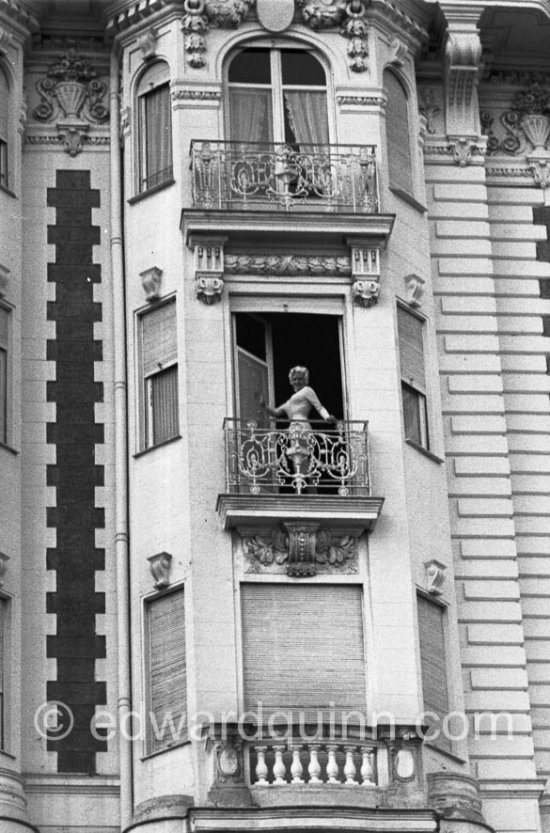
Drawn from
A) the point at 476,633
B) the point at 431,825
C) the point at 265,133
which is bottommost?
the point at 431,825

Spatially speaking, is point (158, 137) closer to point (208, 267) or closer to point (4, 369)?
point (208, 267)

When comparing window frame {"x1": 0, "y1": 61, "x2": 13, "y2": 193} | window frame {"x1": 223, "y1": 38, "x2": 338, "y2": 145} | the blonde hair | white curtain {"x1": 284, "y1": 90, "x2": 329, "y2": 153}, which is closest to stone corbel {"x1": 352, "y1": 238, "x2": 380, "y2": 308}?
the blonde hair

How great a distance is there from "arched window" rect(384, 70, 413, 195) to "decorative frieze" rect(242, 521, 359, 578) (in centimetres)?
617

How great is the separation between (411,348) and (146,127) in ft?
17.3

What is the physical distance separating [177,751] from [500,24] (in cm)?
1311

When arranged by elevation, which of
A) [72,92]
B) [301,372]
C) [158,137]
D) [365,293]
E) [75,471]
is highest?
[72,92]

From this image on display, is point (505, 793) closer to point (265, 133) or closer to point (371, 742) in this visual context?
point (371, 742)

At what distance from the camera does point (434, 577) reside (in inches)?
1337

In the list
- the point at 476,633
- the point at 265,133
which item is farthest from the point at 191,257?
the point at 476,633

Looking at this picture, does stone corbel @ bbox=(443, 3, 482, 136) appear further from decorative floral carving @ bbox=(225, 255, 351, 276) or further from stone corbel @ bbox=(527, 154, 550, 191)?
decorative floral carving @ bbox=(225, 255, 351, 276)

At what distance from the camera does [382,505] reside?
3369cm

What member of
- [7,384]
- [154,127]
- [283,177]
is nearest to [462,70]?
[283,177]

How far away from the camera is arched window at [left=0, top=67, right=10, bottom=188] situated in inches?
1442

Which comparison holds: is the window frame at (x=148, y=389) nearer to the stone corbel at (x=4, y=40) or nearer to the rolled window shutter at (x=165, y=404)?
the rolled window shutter at (x=165, y=404)
